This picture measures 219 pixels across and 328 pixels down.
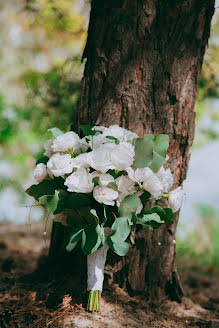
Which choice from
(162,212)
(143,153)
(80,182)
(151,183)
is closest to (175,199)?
(162,212)

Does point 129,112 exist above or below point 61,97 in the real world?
below

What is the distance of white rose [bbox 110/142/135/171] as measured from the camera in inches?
60.3

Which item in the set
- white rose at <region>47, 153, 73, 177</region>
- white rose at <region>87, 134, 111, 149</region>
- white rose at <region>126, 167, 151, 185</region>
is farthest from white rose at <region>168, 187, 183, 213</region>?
white rose at <region>47, 153, 73, 177</region>

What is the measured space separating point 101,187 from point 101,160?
13 centimetres

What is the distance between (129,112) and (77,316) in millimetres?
1175

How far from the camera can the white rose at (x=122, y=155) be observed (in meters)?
1.53

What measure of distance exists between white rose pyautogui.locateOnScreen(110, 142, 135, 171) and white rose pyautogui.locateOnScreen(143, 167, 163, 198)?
0.38ft

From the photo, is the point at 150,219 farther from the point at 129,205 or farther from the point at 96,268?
the point at 96,268

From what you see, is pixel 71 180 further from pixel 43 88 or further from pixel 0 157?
pixel 0 157

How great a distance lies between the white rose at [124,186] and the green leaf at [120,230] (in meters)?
0.11

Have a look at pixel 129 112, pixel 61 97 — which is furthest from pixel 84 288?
pixel 61 97

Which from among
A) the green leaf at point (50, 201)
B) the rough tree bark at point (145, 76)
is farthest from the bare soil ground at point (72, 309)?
the green leaf at point (50, 201)

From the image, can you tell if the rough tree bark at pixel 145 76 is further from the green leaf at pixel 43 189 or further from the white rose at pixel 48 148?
the green leaf at pixel 43 189

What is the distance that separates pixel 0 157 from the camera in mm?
5473
